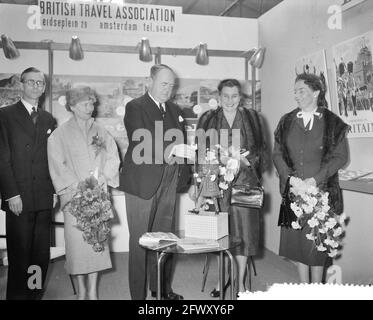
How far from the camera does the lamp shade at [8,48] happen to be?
2229 mm

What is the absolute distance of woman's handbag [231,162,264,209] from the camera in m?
2.48

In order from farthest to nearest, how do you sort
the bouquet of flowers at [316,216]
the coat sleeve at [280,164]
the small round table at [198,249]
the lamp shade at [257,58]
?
the lamp shade at [257,58] → the coat sleeve at [280,164] → the bouquet of flowers at [316,216] → the small round table at [198,249]

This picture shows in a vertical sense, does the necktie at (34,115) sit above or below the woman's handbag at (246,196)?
above

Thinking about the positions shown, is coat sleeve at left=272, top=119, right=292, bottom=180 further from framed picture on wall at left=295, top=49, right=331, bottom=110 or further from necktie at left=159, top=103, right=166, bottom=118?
necktie at left=159, top=103, right=166, bottom=118

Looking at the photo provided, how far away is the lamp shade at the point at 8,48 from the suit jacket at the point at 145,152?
68cm

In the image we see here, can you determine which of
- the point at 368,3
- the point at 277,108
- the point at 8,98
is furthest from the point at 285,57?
the point at 8,98

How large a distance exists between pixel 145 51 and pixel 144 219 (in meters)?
0.99

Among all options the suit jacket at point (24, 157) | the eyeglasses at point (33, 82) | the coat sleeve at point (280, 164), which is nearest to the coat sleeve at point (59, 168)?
the suit jacket at point (24, 157)

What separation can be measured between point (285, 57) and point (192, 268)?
62.2 inches

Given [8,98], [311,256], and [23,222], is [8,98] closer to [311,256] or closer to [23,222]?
[23,222]

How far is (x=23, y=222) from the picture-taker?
7.58 feet

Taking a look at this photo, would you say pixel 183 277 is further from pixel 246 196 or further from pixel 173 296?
pixel 246 196

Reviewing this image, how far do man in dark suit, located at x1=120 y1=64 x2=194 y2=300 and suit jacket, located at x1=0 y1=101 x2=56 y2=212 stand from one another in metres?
0.45

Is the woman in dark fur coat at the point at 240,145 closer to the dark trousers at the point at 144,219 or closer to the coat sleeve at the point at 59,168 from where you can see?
the dark trousers at the point at 144,219
